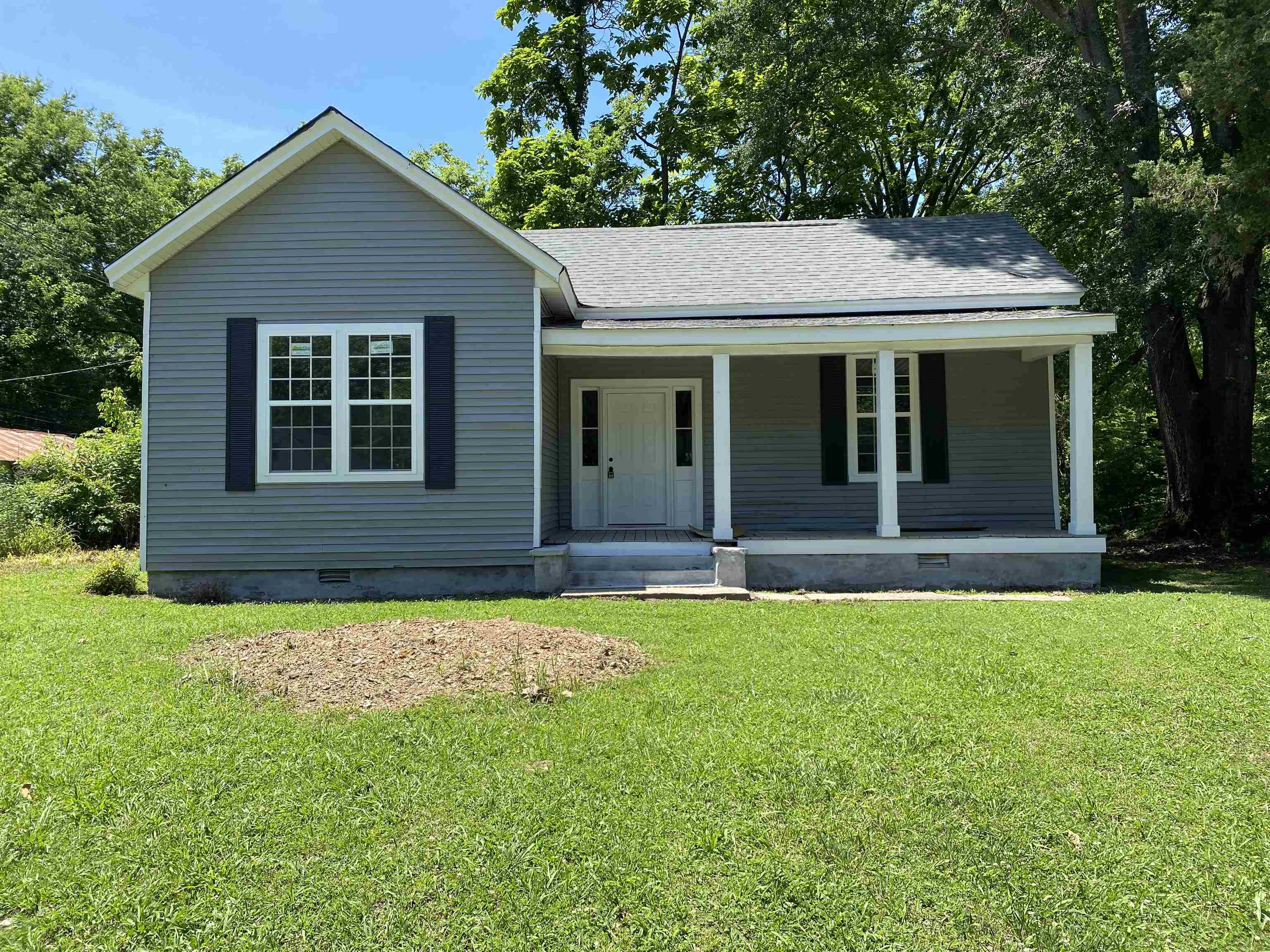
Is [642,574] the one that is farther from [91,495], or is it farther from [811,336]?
[91,495]

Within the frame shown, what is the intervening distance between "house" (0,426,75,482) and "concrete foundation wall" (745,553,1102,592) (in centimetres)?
1670

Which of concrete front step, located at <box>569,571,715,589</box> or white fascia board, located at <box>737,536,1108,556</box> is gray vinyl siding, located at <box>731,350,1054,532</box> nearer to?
white fascia board, located at <box>737,536,1108,556</box>

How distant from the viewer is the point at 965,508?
11281 mm

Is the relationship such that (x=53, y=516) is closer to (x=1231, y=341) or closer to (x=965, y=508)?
(x=965, y=508)

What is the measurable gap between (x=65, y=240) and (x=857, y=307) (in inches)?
1202

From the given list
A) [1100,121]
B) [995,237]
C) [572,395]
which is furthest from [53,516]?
[1100,121]

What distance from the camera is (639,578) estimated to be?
895 cm

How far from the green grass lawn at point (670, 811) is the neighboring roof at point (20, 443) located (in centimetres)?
1838

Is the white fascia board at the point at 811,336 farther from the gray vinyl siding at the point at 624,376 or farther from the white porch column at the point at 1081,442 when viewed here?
the gray vinyl siding at the point at 624,376

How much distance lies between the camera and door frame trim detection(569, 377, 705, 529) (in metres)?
11.5

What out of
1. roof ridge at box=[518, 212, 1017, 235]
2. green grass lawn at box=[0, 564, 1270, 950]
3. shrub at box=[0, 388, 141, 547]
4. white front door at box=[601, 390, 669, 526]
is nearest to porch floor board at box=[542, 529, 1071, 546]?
white front door at box=[601, 390, 669, 526]

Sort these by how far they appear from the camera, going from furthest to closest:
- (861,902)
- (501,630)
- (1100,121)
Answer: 1. (1100,121)
2. (501,630)
3. (861,902)

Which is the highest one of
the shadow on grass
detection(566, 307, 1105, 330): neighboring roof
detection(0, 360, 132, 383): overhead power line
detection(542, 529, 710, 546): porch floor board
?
detection(0, 360, 132, 383): overhead power line

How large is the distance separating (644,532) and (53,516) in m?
11.2
